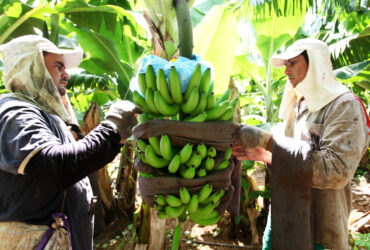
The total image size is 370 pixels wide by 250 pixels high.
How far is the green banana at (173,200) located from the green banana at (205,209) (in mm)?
92

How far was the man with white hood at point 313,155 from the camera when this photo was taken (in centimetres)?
136

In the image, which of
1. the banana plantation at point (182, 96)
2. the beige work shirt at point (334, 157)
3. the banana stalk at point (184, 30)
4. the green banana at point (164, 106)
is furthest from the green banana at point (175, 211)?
the beige work shirt at point (334, 157)

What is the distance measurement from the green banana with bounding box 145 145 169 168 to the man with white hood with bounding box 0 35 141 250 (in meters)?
0.35

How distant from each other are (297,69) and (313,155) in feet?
2.17

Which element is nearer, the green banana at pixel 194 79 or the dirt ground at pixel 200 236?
the green banana at pixel 194 79

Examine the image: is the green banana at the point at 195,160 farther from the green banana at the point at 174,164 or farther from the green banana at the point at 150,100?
the green banana at the point at 150,100

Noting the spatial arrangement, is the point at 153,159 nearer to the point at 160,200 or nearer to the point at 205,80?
the point at 160,200

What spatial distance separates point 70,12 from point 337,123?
9.24ft

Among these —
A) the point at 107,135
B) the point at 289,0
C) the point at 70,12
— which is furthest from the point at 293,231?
the point at 70,12

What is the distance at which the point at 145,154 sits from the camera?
3.41ft

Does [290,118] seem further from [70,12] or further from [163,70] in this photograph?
[70,12]

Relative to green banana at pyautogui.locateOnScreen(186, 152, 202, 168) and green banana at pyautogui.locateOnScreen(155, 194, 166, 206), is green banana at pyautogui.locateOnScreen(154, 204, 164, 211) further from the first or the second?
green banana at pyautogui.locateOnScreen(186, 152, 202, 168)

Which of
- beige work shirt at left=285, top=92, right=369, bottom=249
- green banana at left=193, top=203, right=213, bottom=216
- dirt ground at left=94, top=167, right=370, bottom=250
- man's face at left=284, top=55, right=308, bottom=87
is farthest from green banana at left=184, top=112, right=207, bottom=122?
dirt ground at left=94, top=167, right=370, bottom=250

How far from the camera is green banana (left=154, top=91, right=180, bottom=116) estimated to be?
104 centimetres
